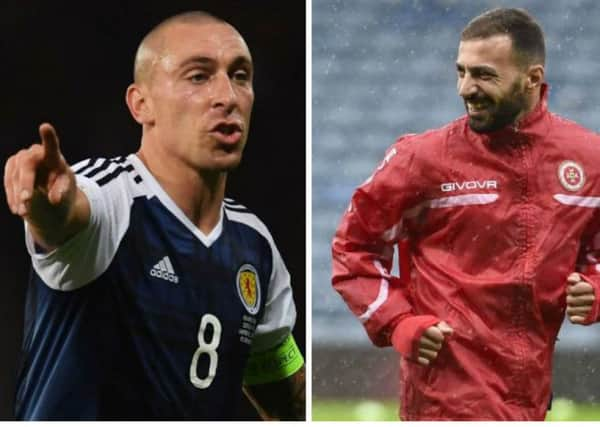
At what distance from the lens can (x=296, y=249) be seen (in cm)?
243

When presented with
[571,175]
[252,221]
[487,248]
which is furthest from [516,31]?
[252,221]

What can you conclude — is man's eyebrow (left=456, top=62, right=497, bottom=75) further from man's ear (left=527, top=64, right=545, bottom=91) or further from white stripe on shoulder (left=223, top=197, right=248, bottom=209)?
white stripe on shoulder (left=223, top=197, right=248, bottom=209)

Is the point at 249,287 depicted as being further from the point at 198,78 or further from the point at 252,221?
the point at 198,78

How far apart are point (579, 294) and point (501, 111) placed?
0.35 m

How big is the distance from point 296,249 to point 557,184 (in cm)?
52

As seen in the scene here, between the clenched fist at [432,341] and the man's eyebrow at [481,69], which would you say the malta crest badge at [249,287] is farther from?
the man's eyebrow at [481,69]

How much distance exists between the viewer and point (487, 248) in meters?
2.25

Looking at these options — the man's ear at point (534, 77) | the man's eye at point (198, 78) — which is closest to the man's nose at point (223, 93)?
the man's eye at point (198, 78)

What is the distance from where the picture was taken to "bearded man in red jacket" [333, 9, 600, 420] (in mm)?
2230

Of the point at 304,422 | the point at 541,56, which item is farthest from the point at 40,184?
the point at 541,56

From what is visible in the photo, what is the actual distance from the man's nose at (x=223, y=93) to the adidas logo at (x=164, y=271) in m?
0.30

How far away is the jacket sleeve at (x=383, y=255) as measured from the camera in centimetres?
223

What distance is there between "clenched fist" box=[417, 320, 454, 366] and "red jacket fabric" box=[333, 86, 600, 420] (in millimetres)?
13

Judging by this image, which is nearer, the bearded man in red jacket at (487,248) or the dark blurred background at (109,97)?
the bearded man in red jacket at (487,248)
